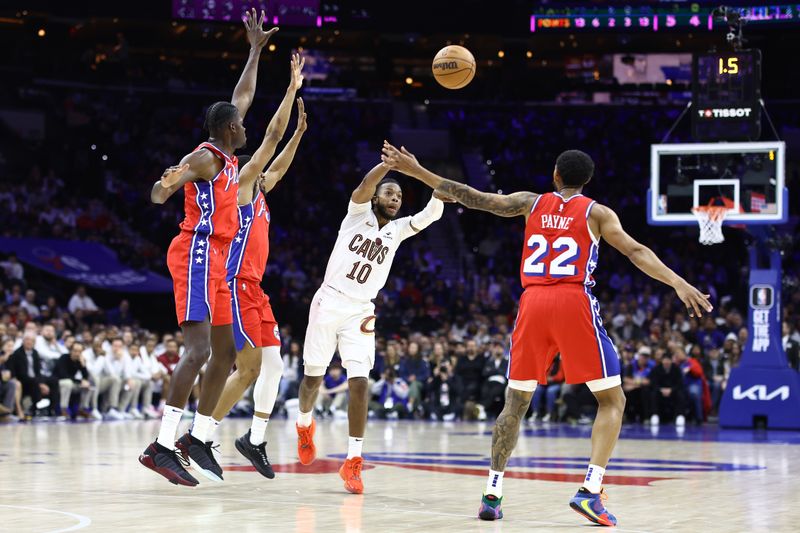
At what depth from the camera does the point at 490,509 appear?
6.16 meters

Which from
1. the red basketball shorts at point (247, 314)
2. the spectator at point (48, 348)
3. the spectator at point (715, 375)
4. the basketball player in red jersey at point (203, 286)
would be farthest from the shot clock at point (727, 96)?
the spectator at point (48, 348)

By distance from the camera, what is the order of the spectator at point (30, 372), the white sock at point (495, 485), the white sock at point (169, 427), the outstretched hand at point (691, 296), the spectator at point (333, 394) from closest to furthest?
the outstretched hand at point (691, 296) → the white sock at point (495, 485) → the white sock at point (169, 427) → the spectator at point (30, 372) → the spectator at point (333, 394)

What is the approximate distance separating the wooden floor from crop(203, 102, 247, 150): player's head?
2.32 m

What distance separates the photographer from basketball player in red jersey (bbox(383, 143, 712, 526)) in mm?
6371

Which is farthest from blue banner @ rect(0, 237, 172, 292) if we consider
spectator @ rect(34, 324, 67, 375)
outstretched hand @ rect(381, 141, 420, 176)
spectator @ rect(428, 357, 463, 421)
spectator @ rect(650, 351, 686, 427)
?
outstretched hand @ rect(381, 141, 420, 176)

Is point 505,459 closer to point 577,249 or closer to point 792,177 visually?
point 577,249

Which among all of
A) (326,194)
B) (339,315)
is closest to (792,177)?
(326,194)

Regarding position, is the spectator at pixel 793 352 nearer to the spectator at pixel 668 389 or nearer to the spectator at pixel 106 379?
the spectator at pixel 668 389

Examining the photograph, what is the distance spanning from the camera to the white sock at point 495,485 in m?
6.27

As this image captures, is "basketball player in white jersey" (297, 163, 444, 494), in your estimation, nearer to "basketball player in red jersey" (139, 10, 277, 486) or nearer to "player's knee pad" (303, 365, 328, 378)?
"player's knee pad" (303, 365, 328, 378)

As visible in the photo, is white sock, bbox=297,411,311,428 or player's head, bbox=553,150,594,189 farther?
white sock, bbox=297,411,311,428

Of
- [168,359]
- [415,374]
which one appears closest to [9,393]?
[168,359]

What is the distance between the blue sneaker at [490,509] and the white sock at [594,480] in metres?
0.50

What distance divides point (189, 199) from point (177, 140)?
22929mm
